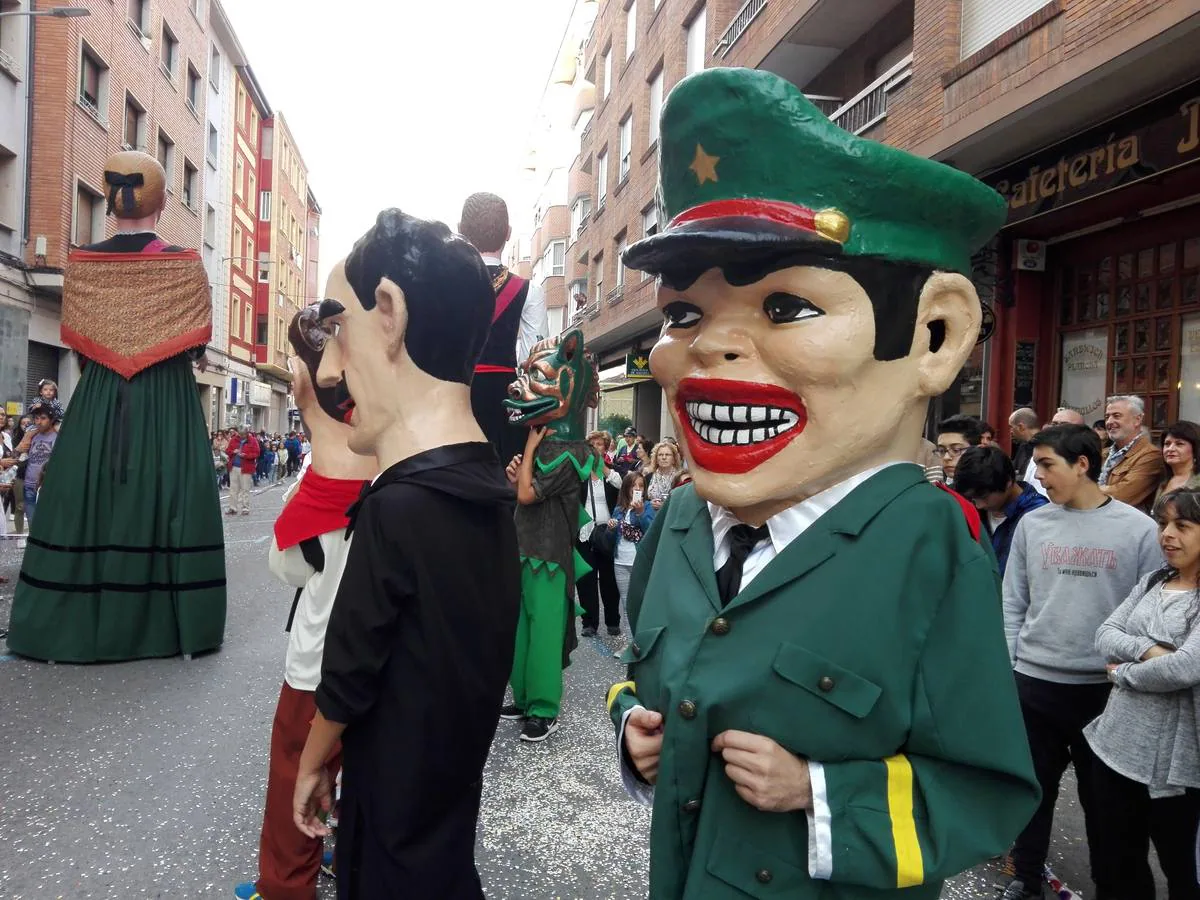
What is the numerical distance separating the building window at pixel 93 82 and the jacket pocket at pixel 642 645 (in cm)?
1829

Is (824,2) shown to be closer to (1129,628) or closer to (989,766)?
(1129,628)

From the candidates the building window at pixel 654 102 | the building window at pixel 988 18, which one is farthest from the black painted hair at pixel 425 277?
the building window at pixel 654 102

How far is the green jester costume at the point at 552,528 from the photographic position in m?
3.88

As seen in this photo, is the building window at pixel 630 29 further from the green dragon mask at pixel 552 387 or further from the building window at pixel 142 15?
the green dragon mask at pixel 552 387

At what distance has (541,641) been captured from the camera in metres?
3.94

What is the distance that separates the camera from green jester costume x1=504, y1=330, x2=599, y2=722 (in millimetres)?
3881

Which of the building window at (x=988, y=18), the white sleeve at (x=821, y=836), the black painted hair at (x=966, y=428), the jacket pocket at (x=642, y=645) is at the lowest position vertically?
the white sleeve at (x=821, y=836)

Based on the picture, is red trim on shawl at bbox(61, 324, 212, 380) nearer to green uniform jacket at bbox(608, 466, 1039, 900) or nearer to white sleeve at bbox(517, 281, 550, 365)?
white sleeve at bbox(517, 281, 550, 365)

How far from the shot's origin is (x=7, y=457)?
885 cm

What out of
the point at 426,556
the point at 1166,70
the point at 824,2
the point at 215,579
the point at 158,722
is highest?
the point at 824,2

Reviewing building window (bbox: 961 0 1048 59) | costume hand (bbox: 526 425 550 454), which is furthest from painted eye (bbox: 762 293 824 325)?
building window (bbox: 961 0 1048 59)

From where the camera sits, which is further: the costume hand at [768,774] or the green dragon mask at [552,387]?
the green dragon mask at [552,387]

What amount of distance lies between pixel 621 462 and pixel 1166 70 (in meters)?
7.37

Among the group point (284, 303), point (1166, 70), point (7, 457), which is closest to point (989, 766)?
point (1166, 70)
